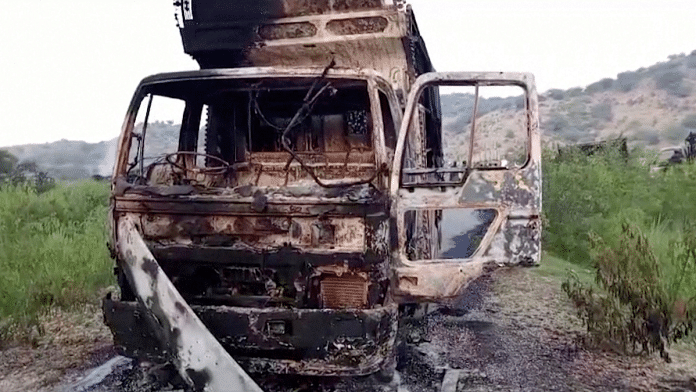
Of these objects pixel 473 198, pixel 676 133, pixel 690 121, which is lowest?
pixel 473 198

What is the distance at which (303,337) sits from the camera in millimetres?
3258

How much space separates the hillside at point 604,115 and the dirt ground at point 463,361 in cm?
2933

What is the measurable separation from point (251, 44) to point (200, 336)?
2762 millimetres

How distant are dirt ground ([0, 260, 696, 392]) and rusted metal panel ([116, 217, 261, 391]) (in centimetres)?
72

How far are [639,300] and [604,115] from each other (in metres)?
40.9

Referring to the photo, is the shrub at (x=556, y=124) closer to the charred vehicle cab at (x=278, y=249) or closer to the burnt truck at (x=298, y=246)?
the burnt truck at (x=298, y=246)

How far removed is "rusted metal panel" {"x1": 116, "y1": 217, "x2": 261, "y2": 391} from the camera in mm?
3213

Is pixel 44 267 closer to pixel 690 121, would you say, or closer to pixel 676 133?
pixel 676 133

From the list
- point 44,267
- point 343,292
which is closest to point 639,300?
point 343,292

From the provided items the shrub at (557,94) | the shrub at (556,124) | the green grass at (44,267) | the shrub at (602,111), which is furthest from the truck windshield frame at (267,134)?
the shrub at (557,94)

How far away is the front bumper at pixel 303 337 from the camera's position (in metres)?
3.23

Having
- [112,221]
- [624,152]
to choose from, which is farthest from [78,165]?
[112,221]

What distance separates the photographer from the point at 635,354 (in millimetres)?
4637

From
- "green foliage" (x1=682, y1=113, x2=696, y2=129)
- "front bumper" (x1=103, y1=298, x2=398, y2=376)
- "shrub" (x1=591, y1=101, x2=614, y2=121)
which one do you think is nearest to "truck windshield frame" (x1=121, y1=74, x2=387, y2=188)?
"front bumper" (x1=103, y1=298, x2=398, y2=376)
